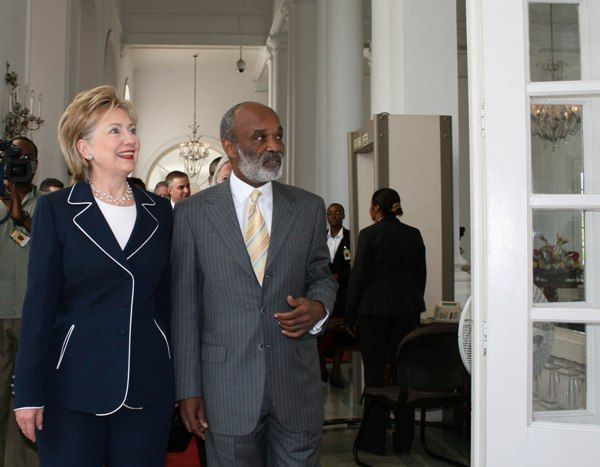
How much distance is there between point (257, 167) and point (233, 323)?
19.2 inches

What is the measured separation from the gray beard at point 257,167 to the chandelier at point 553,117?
2.54ft

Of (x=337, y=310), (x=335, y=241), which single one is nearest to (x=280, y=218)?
(x=337, y=310)

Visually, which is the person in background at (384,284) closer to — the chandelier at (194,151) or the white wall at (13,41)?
the white wall at (13,41)

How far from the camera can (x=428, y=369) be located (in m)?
4.95

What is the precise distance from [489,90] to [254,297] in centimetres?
92

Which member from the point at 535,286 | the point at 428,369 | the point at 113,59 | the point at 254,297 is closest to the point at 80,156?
the point at 254,297

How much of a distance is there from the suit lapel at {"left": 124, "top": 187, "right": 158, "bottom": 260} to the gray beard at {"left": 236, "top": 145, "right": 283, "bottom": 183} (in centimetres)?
31

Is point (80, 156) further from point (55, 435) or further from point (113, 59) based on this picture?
point (113, 59)

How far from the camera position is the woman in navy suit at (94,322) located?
2.17 meters

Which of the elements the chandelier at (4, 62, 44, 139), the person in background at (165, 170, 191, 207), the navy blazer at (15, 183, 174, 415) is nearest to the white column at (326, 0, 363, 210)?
the chandelier at (4, 62, 44, 139)

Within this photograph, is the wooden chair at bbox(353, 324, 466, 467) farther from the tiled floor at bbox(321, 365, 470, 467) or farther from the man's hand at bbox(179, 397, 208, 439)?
the man's hand at bbox(179, 397, 208, 439)

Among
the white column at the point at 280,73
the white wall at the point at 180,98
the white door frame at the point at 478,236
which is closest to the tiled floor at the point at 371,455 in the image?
the white door frame at the point at 478,236

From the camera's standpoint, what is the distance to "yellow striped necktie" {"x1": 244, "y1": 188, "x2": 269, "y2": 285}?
8.25 feet

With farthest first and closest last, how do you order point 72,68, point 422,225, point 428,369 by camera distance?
point 72,68, point 422,225, point 428,369
